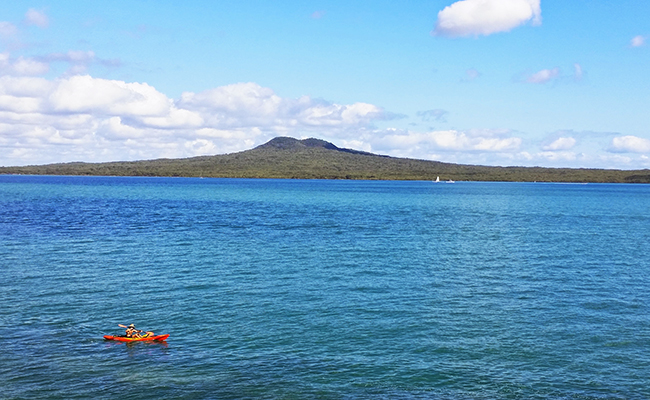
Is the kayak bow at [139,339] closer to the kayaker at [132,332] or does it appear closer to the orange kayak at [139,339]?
the orange kayak at [139,339]

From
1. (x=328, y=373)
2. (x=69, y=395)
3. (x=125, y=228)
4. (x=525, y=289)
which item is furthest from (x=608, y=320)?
(x=125, y=228)

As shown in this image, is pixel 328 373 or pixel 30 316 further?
pixel 30 316

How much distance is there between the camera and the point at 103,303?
1529 inches

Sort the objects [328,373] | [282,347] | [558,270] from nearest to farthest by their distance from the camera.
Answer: [328,373] < [282,347] < [558,270]

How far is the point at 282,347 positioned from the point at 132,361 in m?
8.01

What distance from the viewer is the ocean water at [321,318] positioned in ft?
86.5

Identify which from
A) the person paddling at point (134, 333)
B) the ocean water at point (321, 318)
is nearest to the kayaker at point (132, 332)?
the person paddling at point (134, 333)

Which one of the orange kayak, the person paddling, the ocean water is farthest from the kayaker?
the ocean water

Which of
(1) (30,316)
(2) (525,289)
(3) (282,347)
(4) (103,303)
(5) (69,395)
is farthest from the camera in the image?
(2) (525,289)

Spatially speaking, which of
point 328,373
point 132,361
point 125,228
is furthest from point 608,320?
point 125,228

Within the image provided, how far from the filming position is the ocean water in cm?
2636

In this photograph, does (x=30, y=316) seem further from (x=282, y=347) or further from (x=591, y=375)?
(x=591, y=375)

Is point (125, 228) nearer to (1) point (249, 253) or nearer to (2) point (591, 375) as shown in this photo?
(1) point (249, 253)

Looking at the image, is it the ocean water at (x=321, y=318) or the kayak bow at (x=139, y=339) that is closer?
the ocean water at (x=321, y=318)
